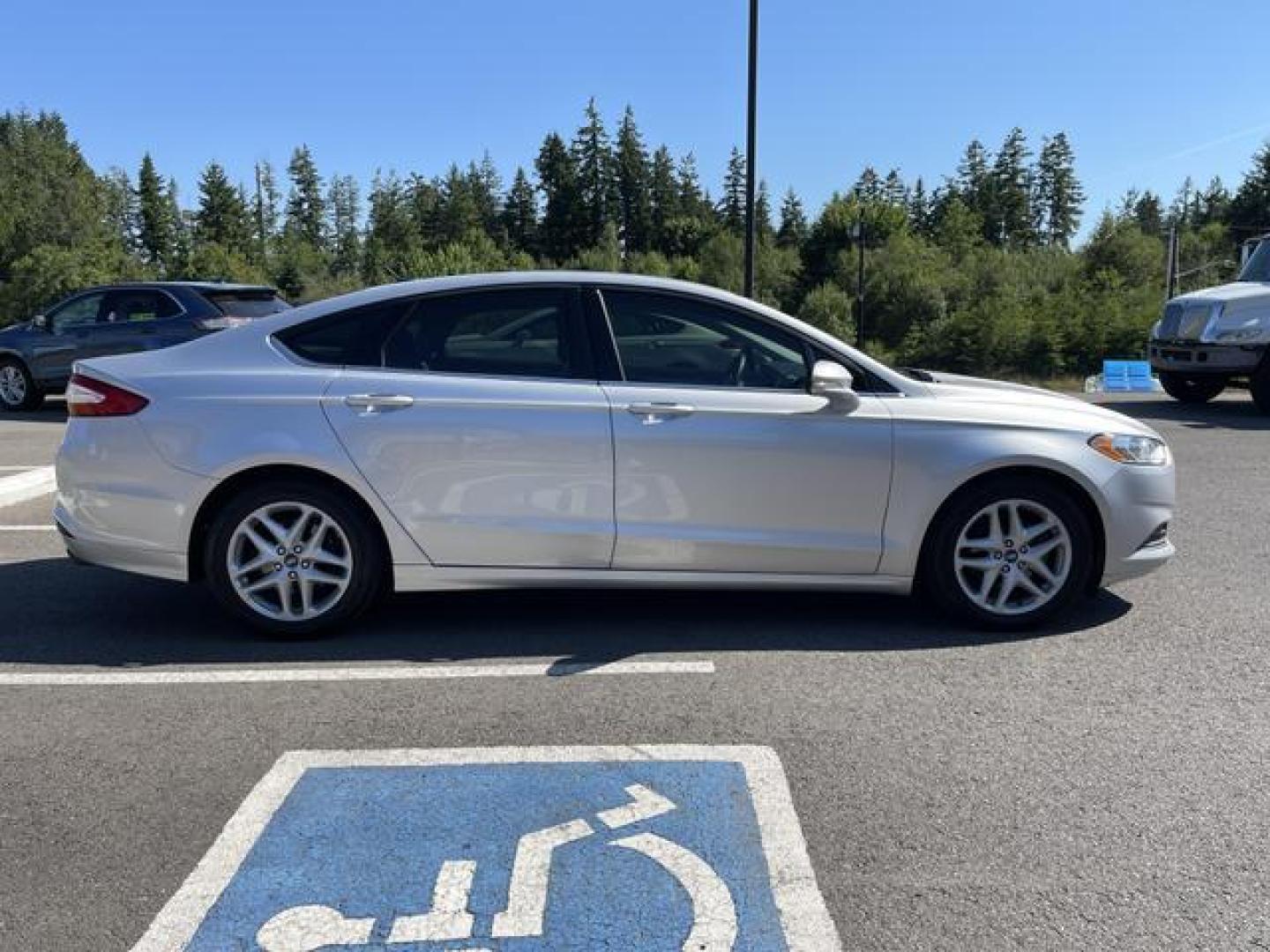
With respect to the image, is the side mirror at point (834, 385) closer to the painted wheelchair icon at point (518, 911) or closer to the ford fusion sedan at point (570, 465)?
the ford fusion sedan at point (570, 465)

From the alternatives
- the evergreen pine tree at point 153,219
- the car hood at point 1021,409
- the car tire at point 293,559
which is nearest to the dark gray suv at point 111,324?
the car tire at point 293,559

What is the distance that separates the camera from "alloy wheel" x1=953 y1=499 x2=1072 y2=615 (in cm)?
476

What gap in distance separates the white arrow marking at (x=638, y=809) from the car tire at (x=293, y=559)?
192 cm

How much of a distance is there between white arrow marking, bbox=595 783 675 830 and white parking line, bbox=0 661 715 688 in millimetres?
1071

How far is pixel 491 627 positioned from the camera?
4965mm

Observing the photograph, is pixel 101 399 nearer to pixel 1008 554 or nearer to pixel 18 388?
pixel 1008 554

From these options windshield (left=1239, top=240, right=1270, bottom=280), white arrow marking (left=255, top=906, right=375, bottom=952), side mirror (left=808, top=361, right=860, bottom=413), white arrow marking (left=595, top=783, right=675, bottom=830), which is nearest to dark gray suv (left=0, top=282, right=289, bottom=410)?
side mirror (left=808, top=361, right=860, bottom=413)

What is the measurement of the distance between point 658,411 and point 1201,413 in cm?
1168

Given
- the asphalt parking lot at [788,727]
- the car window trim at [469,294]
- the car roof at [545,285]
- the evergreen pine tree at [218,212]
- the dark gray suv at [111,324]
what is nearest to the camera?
the asphalt parking lot at [788,727]

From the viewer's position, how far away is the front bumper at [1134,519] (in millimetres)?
4781

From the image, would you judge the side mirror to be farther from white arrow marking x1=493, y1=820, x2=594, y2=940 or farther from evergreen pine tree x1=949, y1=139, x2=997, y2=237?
evergreen pine tree x1=949, y1=139, x2=997, y2=237

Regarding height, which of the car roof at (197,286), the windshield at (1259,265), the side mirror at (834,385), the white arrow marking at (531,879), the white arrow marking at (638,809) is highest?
the windshield at (1259,265)

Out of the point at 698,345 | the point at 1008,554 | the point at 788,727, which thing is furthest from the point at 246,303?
the point at 788,727

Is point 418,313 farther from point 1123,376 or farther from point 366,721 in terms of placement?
point 1123,376
